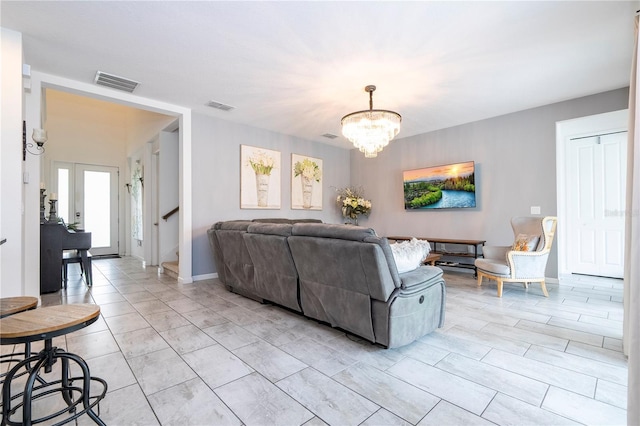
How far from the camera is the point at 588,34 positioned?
8.99 feet

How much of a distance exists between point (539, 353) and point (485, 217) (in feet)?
10.9

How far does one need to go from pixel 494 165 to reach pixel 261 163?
4.21 m

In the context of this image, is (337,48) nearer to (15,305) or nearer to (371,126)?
(371,126)

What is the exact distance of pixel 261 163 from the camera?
5641 millimetres

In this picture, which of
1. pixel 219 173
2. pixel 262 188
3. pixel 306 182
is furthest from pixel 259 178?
pixel 306 182

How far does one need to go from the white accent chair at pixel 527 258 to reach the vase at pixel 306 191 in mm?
3519

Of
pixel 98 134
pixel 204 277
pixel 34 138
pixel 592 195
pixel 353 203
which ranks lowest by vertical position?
pixel 204 277

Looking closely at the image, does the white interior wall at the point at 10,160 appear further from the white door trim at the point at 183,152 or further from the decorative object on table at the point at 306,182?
the decorative object on table at the point at 306,182

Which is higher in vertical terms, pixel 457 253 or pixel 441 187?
pixel 441 187

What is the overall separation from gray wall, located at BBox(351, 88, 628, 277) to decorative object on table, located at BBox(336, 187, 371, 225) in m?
0.52

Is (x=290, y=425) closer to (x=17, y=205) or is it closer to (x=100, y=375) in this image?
(x=100, y=375)

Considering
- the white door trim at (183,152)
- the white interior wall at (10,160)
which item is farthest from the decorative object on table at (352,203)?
the white interior wall at (10,160)

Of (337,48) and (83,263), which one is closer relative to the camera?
(337,48)

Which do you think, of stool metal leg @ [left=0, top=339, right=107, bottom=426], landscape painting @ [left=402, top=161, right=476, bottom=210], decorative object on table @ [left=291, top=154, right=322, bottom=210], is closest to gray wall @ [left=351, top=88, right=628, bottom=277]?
landscape painting @ [left=402, top=161, right=476, bottom=210]
